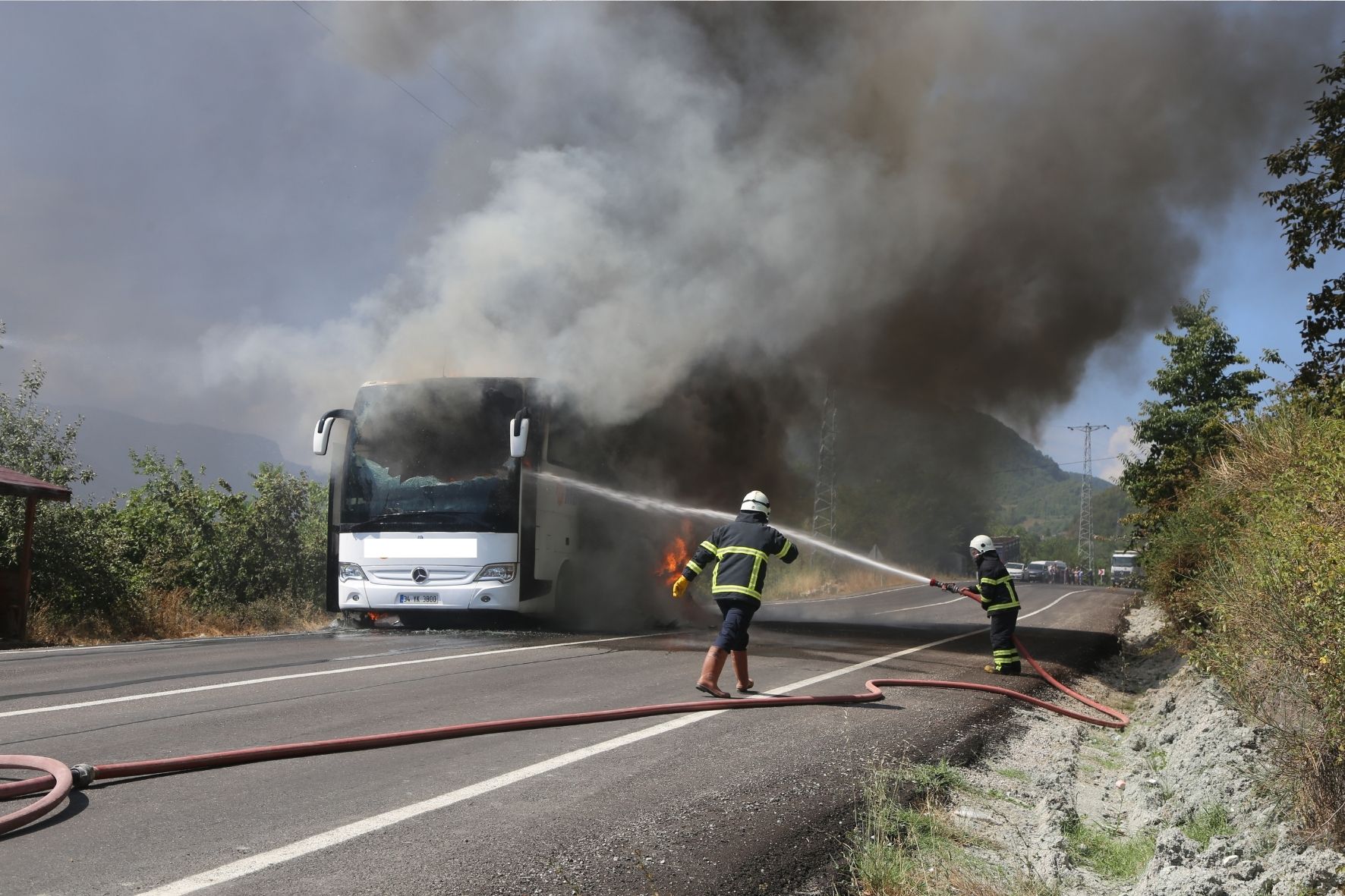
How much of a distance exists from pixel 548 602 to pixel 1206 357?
17.9m

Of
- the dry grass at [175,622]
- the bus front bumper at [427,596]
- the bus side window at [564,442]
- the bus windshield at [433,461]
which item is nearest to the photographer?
the bus front bumper at [427,596]

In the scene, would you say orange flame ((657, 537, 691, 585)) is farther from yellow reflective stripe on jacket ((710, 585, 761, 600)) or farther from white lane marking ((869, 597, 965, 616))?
white lane marking ((869, 597, 965, 616))

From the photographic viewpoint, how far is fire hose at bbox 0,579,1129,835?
4.21 meters

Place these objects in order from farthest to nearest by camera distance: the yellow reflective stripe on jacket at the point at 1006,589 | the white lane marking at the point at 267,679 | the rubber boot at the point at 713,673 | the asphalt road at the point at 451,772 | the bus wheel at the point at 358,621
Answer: the bus wheel at the point at 358,621 → the yellow reflective stripe on jacket at the point at 1006,589 → the rubber boot at the point at 713,673 → the white lane marking at the point at 267,679 → the asphalt road at the point at 451,772

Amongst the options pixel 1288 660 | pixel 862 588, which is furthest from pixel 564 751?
pixel 862 588

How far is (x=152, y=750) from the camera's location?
17.2ft

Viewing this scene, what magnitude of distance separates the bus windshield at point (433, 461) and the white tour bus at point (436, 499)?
1 cm

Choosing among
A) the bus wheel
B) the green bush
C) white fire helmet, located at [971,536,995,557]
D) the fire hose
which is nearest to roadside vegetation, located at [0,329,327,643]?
the bus wheel

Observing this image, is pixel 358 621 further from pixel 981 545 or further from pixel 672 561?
pixel 981 545

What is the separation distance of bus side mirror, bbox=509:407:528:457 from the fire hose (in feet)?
16.2

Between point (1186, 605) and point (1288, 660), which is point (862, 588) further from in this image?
point (1288, 660)

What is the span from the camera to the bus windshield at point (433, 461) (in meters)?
12.1

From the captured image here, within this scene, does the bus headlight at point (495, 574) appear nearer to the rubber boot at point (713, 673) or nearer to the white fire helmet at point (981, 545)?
the rubber boot at point (713, 673)

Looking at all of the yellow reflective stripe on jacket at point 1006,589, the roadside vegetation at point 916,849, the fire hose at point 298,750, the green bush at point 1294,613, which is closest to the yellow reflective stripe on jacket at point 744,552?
the fire hose at point 298,750
